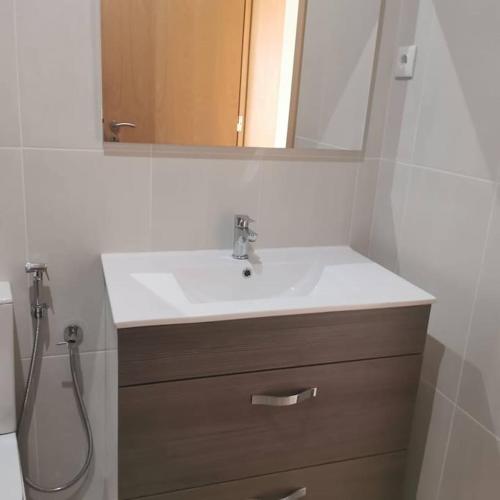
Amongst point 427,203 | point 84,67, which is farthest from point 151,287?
point 427,203

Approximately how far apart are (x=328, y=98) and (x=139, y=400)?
968 millimetres

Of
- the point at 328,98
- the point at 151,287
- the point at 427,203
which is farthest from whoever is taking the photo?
the point at 328,98

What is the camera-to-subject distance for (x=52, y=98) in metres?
1.24

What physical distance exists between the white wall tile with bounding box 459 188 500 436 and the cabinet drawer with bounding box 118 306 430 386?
0.12 metres

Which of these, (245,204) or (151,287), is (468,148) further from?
(151,287)

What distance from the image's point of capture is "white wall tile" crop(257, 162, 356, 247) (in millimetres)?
1491

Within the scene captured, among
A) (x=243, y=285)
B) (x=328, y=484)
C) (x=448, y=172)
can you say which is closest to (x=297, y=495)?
(x=328, y=484)

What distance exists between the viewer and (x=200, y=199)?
4.68 feet

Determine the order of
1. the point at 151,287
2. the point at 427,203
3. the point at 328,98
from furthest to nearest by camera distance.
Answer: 1. the point at 328,98
2. the point at 427,203
3. the point at 151,287

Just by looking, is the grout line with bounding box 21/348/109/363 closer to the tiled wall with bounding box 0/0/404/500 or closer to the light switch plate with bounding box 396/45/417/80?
the tiled wall with bounding box 0/0/404/500

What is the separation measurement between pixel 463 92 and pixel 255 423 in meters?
0.90

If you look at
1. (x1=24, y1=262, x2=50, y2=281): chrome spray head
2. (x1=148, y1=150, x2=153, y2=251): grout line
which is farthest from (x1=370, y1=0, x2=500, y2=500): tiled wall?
(x1=24, y1=262, x2=50, y2=281): chrome spray head

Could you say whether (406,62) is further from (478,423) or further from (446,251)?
(478,423)

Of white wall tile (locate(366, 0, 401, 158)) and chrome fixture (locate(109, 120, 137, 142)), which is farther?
white wall tile (locate(366, 0, 401, 158))
